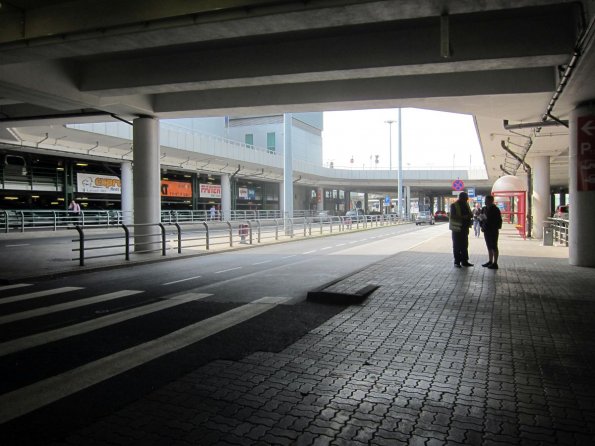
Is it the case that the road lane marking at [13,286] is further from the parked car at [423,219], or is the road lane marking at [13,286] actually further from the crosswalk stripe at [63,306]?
the parked car at [423,219]

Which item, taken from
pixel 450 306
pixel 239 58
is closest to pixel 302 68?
pixel 239 58

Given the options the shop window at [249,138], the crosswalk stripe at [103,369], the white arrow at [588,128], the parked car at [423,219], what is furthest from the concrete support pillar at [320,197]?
the crosswalk stripe at [103,369]

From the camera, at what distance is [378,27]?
9.89 m

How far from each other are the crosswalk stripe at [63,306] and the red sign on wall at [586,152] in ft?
36.6

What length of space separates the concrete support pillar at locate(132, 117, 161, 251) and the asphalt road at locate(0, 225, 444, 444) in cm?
488

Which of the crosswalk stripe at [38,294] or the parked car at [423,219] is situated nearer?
the crosswalk stripe at [38,294]

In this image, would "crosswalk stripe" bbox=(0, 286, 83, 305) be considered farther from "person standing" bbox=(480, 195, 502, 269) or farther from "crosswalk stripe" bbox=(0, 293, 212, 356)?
"person standing" bbox=(480, 195, 502, 269)

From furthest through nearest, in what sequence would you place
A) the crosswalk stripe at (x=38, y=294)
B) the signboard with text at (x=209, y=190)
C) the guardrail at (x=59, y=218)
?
1. the signboard with text at (x=209, y=190)
2. the guardrail at (x=59, y=218)
3. the crosswalk stripe at (x=38, y=294)

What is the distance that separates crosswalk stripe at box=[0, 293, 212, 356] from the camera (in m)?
5.63

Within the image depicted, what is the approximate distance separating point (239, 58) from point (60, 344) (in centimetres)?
764

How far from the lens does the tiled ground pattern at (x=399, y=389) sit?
11.0 feet

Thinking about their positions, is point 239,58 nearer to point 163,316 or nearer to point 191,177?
point 163,316

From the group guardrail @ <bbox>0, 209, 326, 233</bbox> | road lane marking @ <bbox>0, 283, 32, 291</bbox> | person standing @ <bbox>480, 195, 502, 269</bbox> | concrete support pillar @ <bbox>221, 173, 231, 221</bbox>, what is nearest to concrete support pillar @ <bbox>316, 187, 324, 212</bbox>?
A: concrete support pillar @ <bbox>221, 173, 231, 221</bbox>

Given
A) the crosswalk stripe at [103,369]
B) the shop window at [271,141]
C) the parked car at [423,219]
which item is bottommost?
the crosswalk stripe at [103,369]
